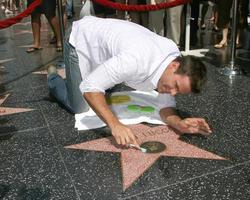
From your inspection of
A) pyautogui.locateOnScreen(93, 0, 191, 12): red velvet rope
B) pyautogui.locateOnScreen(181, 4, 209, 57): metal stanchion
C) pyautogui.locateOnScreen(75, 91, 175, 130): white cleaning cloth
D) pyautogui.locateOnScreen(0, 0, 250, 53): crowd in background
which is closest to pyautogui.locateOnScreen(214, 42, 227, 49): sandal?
pyautogui.locateOnScreen(0, 0, 250, 53): crowd in background

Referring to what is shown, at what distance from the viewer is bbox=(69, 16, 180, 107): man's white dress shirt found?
1.96 meters

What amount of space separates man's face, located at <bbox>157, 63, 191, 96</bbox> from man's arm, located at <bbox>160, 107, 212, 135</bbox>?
1.15ft

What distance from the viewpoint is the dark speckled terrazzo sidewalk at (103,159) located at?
1.85 meters

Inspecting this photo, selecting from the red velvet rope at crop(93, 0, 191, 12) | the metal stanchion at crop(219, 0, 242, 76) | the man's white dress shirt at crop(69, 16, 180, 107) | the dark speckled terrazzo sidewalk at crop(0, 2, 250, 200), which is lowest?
the dark speckled terrazzo sidewalk at crop(0, 2, 250, 200)

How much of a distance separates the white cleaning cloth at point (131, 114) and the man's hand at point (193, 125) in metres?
0.21

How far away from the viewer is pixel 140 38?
6.82 feet

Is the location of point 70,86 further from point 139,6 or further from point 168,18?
point 168,18

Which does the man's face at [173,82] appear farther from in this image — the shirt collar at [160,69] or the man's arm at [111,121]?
the man's arm at [111,121]

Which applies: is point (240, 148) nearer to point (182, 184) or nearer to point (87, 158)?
point (182, 184)

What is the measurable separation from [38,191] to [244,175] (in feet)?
3.51

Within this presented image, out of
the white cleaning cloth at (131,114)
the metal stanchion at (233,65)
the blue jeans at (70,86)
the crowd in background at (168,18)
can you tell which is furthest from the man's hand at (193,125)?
the crowd in background at (168,18)

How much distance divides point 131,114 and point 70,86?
1.67 ft

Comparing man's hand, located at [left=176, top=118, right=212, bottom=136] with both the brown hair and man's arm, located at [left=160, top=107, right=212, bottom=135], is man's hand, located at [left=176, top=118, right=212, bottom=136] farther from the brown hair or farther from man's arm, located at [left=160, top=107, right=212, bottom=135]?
the brown hair

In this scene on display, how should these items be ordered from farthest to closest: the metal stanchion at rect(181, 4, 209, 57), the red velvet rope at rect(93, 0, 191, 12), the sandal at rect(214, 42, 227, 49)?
the sandal at rect(214, 42, 227, 49), the metal stanchion at rect(181, 4, 209, 57), the red velvet rope at rect(93, 0, 191, 12)
